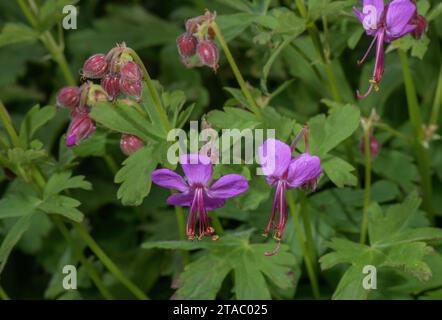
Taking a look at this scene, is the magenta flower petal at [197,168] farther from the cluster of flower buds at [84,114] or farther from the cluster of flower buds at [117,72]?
the cluster of flower buds at [84,114]

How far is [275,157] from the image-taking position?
64.9 inches

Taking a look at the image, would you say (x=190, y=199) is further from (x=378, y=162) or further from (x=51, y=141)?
(x=51, y=141)

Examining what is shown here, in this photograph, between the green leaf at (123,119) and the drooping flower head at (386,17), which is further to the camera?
the green leaf at (123,119)

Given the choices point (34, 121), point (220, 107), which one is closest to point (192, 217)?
point (34, 121)

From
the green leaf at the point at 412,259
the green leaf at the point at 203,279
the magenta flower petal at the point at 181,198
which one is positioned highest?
the magenta flower petal at the point at 181,198

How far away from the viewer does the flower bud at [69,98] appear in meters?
1.92

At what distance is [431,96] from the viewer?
2750 mm

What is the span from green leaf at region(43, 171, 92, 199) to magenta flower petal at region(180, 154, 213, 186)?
0.38 metres

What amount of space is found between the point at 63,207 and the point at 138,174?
8.6 inches

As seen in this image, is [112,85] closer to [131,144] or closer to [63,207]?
[131,144]

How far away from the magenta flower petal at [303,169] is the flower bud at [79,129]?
530 mm

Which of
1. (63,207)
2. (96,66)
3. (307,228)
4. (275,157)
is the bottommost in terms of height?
(307,228)

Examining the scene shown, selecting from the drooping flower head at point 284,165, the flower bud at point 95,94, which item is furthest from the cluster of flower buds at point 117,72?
the drooping flower head at point 284,165
